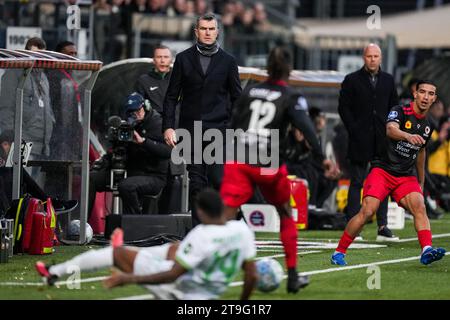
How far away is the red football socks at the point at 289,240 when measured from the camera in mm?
11430

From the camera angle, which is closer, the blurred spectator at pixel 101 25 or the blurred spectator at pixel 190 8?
the blurred spectator at pixel 101 25

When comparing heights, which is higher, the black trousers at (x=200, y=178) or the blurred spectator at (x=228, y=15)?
the blurred spectator at (x=228, y=15)

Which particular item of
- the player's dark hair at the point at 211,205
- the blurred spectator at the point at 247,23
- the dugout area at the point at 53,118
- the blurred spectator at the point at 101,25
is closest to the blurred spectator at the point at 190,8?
the blurred spectator at the point at 247,23

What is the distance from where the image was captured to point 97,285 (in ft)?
39.3

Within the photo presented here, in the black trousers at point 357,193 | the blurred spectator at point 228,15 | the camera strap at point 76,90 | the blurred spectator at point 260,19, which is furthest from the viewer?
the blurred spectator at point 260,19

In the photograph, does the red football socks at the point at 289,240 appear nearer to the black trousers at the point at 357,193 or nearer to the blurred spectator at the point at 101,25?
the black trousers at the point at 357,193

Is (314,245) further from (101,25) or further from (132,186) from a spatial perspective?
(101,25)

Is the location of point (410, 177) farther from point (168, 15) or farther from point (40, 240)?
point (168, 15)

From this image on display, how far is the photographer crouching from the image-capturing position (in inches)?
647

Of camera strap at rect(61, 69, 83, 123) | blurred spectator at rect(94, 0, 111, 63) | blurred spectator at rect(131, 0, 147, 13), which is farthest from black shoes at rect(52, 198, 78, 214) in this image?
blurred spectator at rect(131, 0, 147, 13)

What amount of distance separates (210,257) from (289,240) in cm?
190

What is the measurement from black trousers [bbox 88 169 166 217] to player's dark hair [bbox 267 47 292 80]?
5059 millimetres
